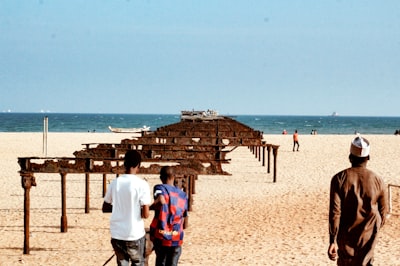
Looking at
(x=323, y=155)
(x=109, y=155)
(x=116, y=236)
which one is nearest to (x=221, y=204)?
(x=109, y=155)

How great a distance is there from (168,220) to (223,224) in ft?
25.7

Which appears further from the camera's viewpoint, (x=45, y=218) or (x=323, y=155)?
(x=323, y=155)

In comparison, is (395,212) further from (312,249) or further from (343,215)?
(343,215)

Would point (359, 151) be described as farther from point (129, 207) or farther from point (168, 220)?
point (129, 207)

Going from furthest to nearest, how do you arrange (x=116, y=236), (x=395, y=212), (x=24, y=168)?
(x=395, y=212)
(x=24, y=168)
(x=116, y=236)

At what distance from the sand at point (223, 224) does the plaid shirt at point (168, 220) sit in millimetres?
3861

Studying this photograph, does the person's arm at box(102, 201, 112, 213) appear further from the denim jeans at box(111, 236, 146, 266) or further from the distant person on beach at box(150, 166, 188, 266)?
the distant person on beach at box(150, 166, 188, 266)

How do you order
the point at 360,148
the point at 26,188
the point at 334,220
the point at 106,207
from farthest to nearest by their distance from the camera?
the point at 26,188, the point at 106,207, the point at 360,148, the point at 334,220

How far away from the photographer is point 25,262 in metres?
10.4

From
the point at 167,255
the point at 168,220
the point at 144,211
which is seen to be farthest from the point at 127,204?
the point at 167,255

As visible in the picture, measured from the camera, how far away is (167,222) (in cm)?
628

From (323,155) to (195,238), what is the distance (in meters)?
24.2

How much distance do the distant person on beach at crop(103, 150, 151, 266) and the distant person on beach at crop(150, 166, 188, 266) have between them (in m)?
0.32

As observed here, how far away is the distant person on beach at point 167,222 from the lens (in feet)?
20.5
